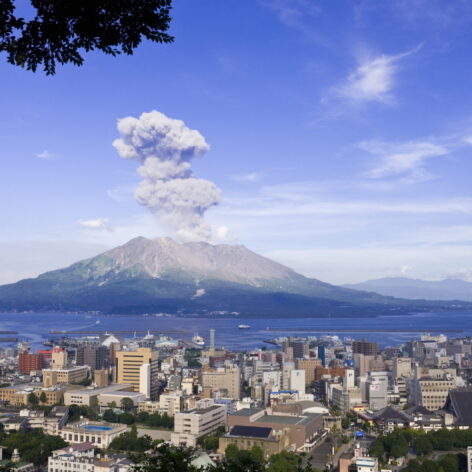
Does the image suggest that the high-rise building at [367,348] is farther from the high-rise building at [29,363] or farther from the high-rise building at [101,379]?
the high-rise building at [29,363]

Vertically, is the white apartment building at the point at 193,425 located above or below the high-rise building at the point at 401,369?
below

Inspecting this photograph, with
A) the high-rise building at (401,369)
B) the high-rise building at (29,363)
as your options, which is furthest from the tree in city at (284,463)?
the high-rise building at (29,363)

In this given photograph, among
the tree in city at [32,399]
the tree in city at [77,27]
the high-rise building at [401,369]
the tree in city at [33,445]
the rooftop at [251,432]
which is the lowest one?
the tree in city at [32,399]

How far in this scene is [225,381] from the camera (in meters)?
20.2

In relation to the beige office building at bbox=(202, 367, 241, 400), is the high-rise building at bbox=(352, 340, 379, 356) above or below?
above

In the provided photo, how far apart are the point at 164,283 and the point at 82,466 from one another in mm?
88308

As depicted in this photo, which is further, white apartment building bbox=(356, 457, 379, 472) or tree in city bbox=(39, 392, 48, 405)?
tree in city bbox=(39, 392, 48, 405)

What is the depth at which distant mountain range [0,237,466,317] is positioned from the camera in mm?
84625

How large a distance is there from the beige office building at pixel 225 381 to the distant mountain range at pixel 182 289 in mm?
54131

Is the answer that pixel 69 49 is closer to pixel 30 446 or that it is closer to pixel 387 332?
pixel 30 446

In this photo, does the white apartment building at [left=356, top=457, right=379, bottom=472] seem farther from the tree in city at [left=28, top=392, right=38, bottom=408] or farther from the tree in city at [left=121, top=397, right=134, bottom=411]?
the tree in city at [left=28, top=392, right=38, bottom=408]

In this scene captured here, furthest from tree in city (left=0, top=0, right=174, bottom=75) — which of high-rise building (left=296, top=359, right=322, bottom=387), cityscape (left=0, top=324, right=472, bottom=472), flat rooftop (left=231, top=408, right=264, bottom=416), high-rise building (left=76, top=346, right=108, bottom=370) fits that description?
high-rise building (left=76, top=346, right=108, bottom=370)

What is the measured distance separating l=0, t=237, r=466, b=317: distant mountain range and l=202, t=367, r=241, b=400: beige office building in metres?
54.1

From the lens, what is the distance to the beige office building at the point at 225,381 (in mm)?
20047
